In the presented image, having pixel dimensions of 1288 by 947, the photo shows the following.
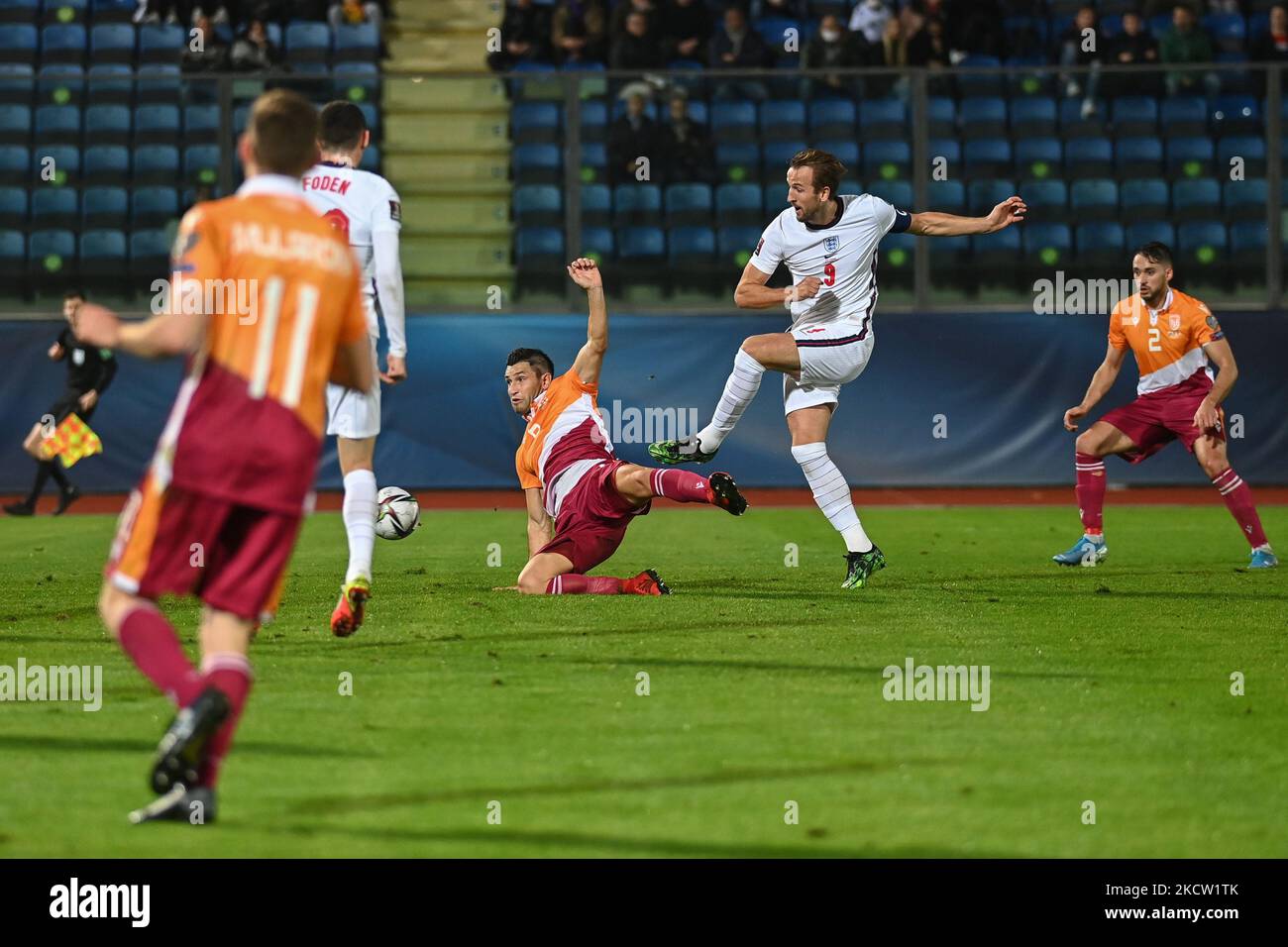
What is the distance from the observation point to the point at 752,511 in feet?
53.3

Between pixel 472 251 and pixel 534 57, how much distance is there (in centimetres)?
355

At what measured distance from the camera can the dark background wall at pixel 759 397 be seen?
17.3 m

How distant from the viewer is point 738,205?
57.6 feet

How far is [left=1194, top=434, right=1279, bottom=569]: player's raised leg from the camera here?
11375 millimetres

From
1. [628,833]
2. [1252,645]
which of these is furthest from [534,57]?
[628,833]

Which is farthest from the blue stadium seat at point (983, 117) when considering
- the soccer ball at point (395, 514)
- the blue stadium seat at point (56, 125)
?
the soccer ball at point (395, 514)

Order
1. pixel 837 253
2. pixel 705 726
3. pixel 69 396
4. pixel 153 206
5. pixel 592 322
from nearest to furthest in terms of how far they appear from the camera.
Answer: pixel 705 726 → pixel 592 322 → pixel 837 253 → pixel 69 396 → pixel 153 206

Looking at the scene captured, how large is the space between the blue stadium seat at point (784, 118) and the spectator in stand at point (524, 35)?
353cm

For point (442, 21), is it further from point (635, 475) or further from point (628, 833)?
point (628, 833)

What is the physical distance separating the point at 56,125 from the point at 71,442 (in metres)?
3.19

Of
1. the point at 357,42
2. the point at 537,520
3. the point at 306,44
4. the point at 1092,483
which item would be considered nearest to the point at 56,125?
the point at 306,44

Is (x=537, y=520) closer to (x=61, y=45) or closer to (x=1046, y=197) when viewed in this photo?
(x=1046, y=197)

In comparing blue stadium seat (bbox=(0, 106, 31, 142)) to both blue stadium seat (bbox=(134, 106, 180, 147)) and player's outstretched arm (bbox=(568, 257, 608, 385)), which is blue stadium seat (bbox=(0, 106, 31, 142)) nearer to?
blue stadium seat (bbox=(134, 106, 180, 147))

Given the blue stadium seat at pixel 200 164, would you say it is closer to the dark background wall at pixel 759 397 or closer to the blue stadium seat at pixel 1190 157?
the dark background wall at pixel 759 397
